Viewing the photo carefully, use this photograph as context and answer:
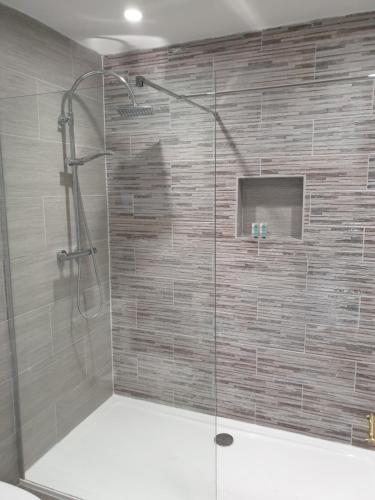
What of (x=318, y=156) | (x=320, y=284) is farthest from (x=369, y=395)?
(x=318, y=156)

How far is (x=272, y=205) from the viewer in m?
2.27

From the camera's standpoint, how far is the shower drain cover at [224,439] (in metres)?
2.27

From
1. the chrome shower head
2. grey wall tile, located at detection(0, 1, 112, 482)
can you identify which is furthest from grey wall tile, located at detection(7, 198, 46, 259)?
the chrome shower head

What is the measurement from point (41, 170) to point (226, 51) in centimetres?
123

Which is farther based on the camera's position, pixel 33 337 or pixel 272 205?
pixel 272 205

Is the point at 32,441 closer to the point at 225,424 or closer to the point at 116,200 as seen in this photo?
the point at 225,424

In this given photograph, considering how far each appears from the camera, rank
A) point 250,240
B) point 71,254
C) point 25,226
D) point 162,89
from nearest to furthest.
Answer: point 162,89, point 25,226, point 71,254, point 250,240

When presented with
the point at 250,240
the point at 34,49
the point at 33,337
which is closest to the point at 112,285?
the point at 33,337

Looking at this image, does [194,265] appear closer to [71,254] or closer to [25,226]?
[71,254]

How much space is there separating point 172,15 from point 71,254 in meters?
1.31

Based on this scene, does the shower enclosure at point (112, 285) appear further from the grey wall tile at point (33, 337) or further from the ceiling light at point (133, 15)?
the ceiling light at point (133, 15)

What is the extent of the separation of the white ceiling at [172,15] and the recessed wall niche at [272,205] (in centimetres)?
81

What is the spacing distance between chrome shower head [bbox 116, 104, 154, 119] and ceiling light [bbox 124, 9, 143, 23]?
1.71ft

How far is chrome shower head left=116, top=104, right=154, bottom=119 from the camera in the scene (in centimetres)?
169
